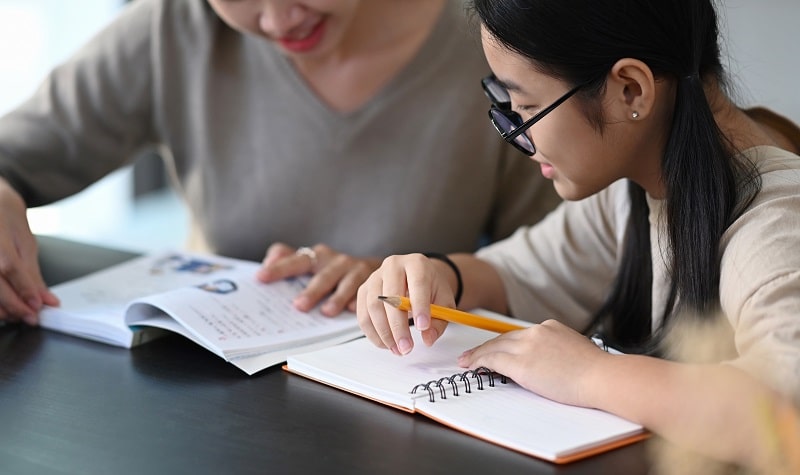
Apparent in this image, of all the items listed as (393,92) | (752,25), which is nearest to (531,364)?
(393,92)

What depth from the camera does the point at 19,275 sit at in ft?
4.26

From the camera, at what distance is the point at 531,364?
0.99 metres

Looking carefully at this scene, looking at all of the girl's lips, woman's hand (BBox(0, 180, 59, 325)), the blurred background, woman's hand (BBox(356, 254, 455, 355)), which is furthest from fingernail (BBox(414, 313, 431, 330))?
the blurred background

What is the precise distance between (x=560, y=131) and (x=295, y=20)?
21.9 inches

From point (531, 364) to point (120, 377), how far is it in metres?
0.44

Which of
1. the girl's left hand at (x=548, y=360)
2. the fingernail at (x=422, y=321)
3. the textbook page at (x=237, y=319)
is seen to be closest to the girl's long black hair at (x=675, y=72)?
the girl's left hand at (x=548, y=360)

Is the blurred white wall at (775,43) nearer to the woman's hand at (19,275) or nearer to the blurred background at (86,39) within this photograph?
the blurred background at (86,39)

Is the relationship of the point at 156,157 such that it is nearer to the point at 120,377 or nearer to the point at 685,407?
the point at 120,377

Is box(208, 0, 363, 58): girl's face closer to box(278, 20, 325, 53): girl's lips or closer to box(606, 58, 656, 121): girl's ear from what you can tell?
box(278, 20, 325, 53): girl's lips

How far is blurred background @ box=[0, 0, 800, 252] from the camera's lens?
268 centimetres

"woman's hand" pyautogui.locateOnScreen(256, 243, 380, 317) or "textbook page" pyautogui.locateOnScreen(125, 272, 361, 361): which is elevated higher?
"woman's hand" pyautogui.locateOnScreen(256, 243, 380, 317)

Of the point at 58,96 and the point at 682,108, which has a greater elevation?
the point at 682,108

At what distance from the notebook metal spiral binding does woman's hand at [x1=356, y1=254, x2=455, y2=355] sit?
0.06 meters

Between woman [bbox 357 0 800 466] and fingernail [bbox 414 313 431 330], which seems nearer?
woman [bbox 357 0 800 466]
